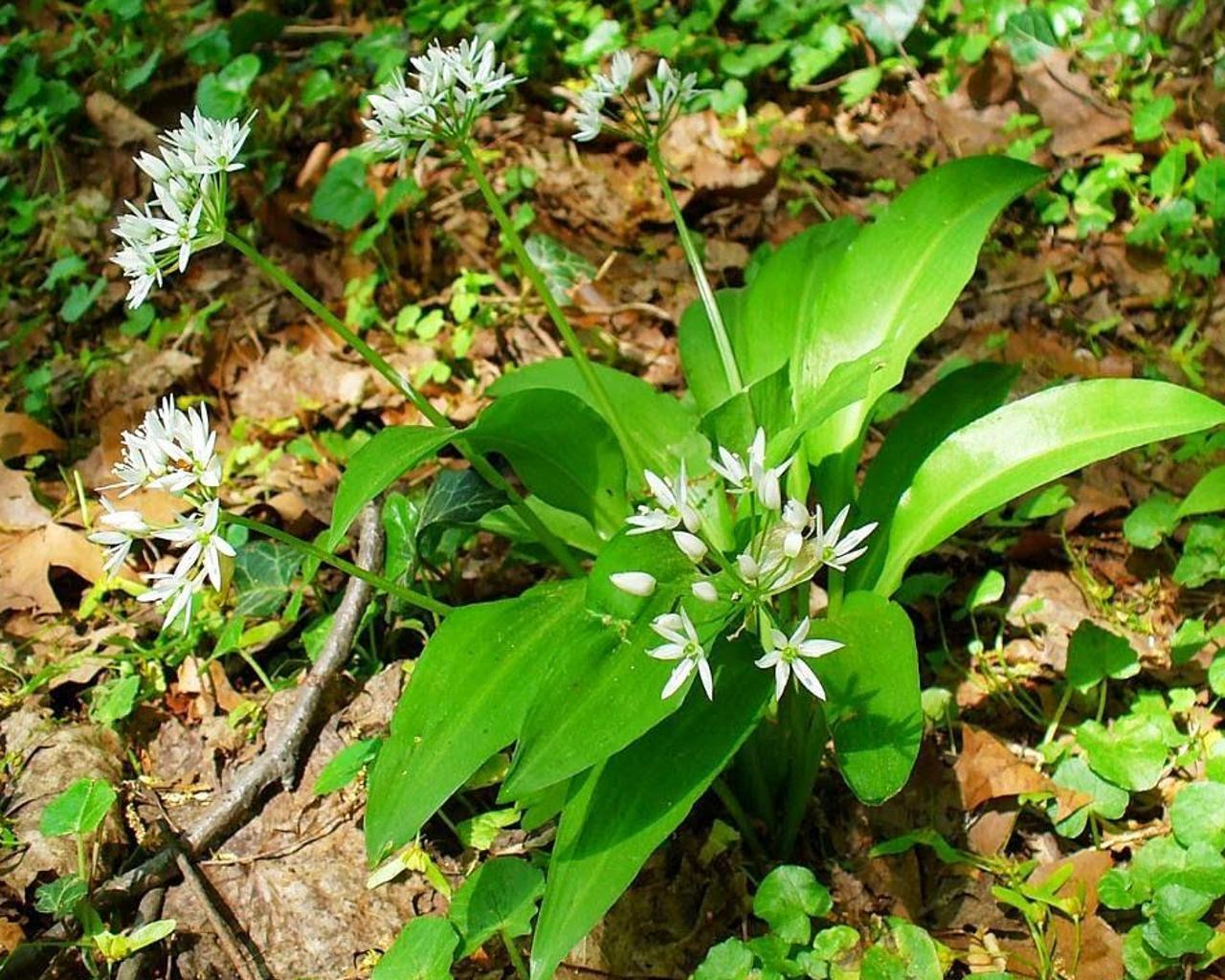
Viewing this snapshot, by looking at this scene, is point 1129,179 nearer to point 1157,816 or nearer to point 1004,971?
point 1157,816

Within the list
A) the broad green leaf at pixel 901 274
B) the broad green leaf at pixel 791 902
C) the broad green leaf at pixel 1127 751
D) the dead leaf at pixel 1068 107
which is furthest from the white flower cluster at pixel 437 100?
the dead leaf at pixel 1068 107

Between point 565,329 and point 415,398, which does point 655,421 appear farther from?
point 415,398

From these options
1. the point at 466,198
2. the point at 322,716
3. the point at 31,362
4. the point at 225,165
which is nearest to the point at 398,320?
the point at 466,198

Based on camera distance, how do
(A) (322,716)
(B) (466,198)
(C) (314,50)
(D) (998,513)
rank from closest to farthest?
(A) (322,716), (D) (998,513), (B) (466,198), (C) (314,50)

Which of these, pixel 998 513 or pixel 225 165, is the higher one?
pixel 225 165

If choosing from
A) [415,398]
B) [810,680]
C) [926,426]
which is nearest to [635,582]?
[810,680]
